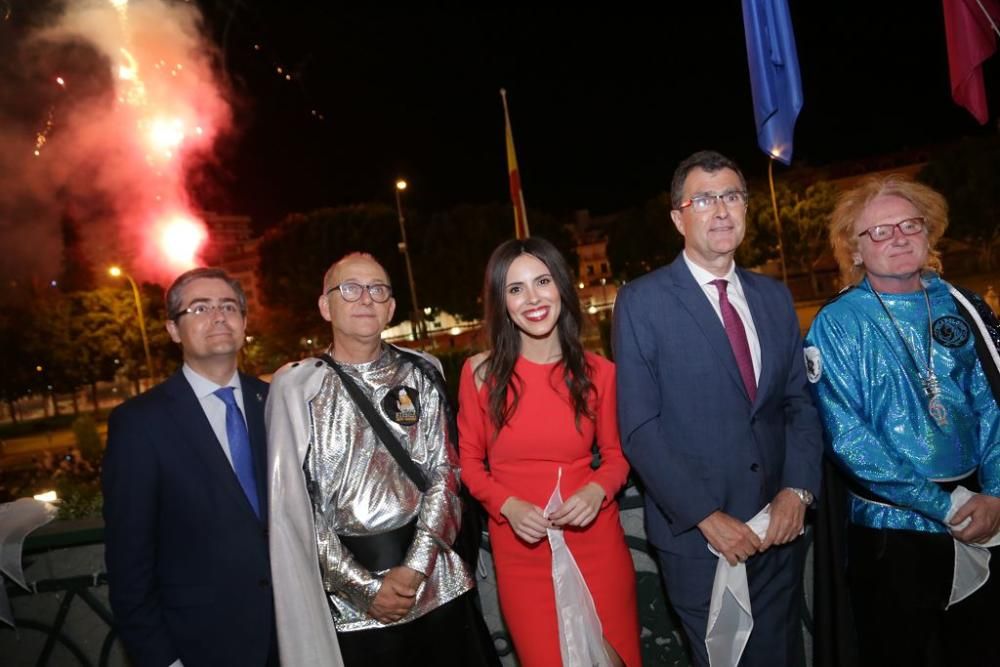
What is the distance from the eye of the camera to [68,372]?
37.3m

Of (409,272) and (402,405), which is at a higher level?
(409,272)

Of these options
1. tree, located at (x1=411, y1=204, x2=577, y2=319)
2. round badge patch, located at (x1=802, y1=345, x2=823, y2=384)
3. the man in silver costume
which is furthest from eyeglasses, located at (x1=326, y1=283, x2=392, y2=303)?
tree, located at (x1=411, y1=204, x2=577, y2=319)

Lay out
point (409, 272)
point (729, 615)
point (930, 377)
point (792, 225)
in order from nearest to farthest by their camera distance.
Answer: point (729, 615), point (930, 377), point (409, 272), point (792, 225)

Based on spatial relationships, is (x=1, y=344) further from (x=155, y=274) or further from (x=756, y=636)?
(x=756, y=636)

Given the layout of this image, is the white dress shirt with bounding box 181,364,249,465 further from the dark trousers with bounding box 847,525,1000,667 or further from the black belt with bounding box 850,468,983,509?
the dark trousers with bounding box 847,525,1000,667

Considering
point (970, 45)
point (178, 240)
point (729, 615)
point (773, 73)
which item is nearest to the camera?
point (729, 615)

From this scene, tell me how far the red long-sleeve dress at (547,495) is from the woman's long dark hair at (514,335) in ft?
0.17

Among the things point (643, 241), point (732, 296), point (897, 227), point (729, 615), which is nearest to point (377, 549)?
point (729, 615)

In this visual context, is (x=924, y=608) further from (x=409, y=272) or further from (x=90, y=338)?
(x=90, y=338)

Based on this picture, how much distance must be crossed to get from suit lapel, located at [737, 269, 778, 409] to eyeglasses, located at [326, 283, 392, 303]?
1689 millimetres

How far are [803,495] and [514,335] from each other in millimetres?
1449

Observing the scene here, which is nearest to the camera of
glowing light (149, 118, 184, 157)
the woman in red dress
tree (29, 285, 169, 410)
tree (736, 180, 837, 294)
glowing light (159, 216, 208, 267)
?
the woman in red dress

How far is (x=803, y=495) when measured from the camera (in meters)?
Result: 2.75

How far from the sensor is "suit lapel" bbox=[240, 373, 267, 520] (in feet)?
9.34
